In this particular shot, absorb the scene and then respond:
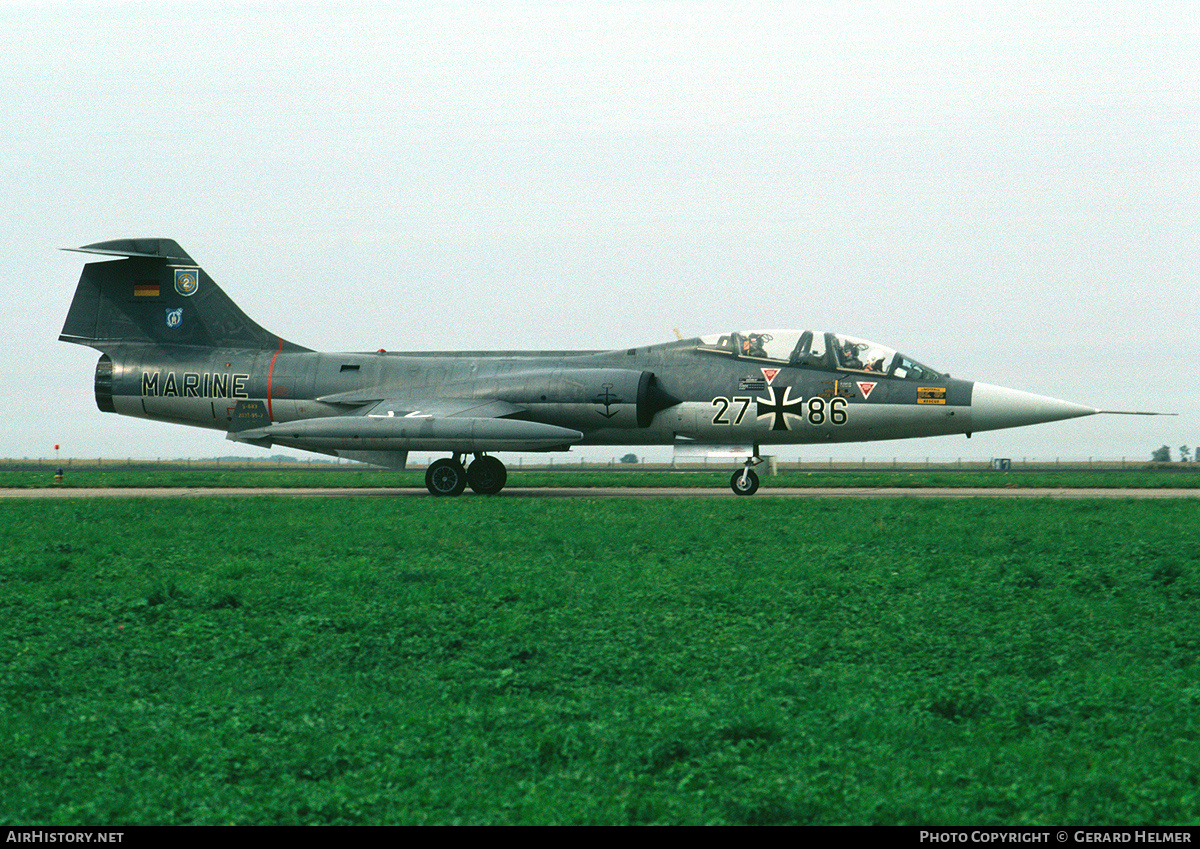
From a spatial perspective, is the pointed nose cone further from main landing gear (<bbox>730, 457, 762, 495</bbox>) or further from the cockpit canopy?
main landing gear (<bbox>730, 457, 762, 495</bbox>)

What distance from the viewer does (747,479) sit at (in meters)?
22.7

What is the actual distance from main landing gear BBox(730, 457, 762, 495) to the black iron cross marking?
1.05 m

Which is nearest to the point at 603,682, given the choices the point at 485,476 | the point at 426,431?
the point at 426,431

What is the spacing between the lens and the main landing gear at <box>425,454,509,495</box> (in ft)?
75.8

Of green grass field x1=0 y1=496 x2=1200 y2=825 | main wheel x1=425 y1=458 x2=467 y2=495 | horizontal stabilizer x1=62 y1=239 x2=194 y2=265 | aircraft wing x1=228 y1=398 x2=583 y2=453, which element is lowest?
green grass field x1=0 y1=496 x2=1200 y2=825

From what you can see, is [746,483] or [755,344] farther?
[755,344]

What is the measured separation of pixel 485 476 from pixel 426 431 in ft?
7.18

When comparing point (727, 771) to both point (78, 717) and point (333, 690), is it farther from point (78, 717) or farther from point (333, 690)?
point (78, 717)

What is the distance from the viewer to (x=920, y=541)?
500 inches

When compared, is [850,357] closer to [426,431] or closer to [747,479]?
[747,479]

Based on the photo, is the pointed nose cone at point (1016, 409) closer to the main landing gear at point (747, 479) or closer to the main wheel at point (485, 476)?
the main landing gear at point (747, 479)

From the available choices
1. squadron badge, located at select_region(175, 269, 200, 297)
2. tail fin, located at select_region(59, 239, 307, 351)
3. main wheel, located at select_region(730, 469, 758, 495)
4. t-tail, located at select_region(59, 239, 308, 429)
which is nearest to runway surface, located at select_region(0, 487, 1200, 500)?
main wheel, located at select_region(730, 469, 758, 495)
